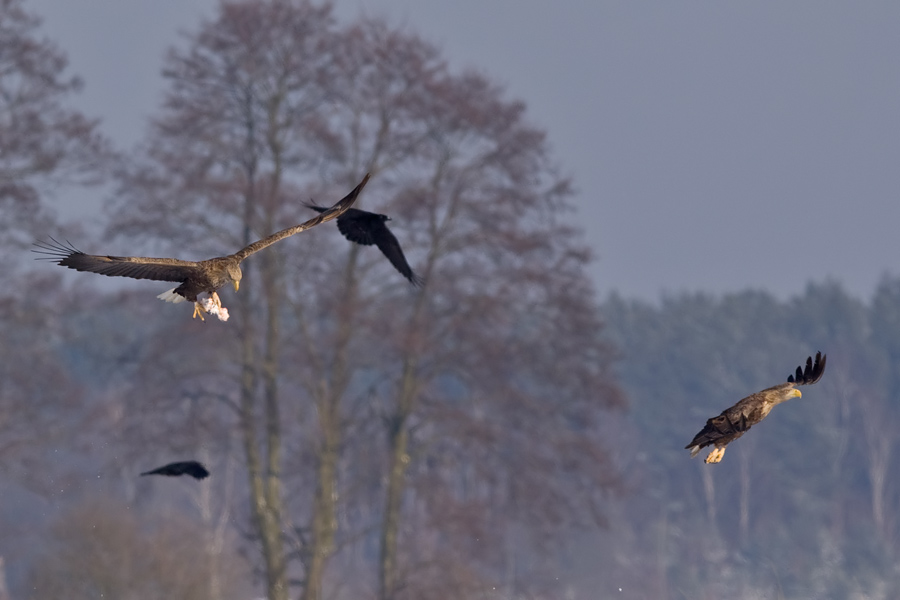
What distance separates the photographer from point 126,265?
916 cm

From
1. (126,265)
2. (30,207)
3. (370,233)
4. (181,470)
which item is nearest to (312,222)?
(126,265)

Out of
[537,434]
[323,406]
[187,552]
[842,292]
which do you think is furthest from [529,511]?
[842,292]

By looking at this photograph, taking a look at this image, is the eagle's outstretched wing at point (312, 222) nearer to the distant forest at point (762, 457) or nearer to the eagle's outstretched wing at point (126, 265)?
the eagle's outstretched wing at point (126, 265)

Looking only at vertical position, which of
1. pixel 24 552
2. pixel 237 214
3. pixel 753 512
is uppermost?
pixel 753 512

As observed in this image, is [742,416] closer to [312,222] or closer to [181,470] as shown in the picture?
[312,222]

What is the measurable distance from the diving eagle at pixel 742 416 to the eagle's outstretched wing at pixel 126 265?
3.64 m

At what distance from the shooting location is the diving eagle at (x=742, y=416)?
8.59 metres

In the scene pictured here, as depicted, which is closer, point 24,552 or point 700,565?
point 24,552

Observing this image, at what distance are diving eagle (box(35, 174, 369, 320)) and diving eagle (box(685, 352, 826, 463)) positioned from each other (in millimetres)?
2791

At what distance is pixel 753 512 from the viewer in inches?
2319

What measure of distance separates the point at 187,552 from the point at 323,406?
3.67 meters

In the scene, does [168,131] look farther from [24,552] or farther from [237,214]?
[24,552]

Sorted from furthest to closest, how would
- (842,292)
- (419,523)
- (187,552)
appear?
(842,292)
(419,523)
(187,552)

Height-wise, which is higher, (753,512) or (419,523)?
(753,512)
